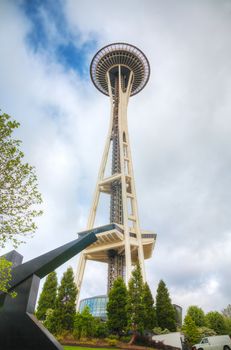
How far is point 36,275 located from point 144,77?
60770 mm

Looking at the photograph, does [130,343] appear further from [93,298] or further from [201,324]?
[93,298]

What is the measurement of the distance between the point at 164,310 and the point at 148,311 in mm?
3807

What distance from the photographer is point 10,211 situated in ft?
34.6

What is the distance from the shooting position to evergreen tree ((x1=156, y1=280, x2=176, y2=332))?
103 feet

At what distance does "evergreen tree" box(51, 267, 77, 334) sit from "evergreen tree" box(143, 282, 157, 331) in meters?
7.45

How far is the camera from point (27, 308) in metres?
9.81

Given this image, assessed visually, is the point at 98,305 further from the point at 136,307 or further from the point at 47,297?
the point at 136,307

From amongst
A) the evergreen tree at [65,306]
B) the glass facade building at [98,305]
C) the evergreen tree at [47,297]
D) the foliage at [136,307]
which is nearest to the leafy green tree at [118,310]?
the foliage at [136,307]

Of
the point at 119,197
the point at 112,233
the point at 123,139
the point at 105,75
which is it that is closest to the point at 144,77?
the point at 105,75

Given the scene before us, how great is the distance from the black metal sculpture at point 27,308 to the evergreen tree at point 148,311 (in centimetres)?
1941

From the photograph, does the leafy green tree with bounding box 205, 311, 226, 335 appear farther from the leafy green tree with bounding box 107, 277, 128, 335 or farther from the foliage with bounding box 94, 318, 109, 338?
the foliage with bounding box 94, 318, 109, 338

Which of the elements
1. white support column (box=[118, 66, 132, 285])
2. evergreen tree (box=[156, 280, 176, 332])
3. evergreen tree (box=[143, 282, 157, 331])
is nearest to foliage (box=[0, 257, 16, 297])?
evergreen tree (box=[143, 282, 157, 331])

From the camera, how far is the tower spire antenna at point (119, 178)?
43.3 m

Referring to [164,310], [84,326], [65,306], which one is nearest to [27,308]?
[84,326]
